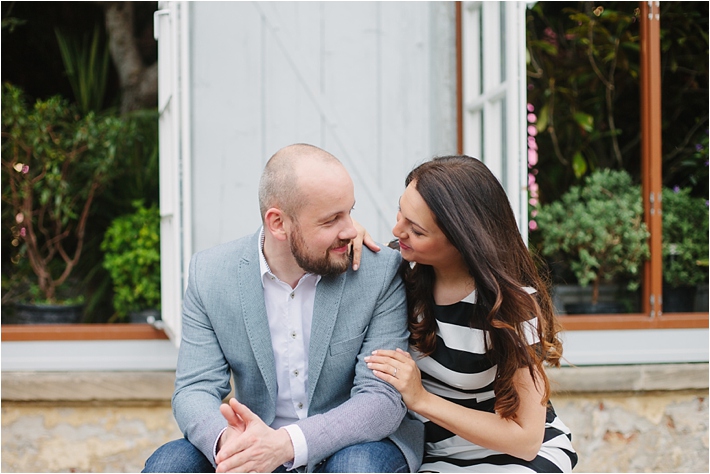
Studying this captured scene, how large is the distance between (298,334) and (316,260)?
23 cm

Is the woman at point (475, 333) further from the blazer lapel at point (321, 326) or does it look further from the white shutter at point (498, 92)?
the white shutter at point (498, 92)

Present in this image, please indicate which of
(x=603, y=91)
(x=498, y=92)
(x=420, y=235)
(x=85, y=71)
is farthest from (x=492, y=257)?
(x=85, y=71)

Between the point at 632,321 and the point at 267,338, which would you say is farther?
the point at 632,321

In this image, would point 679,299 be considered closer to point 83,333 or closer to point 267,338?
point 267,338

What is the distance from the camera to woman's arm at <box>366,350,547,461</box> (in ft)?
5.99

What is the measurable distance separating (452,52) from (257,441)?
2.20 metres

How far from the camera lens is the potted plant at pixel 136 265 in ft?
11.9

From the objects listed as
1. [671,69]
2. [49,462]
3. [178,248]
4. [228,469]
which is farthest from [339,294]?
[671,69]

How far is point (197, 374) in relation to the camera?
78.5 inches

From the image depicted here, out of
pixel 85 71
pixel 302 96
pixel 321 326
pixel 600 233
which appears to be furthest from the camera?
pixel 85 71

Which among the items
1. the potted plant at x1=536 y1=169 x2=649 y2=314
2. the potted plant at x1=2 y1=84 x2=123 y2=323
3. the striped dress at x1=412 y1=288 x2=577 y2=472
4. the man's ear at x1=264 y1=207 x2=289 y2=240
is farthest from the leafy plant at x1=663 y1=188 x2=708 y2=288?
the potted plant at x1=2 y1=84 x2=123 y2=323

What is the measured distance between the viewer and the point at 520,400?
1831 mm

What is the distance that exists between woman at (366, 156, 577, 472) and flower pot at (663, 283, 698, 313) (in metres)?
2.08

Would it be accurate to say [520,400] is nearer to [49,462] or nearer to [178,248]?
[178,248]
